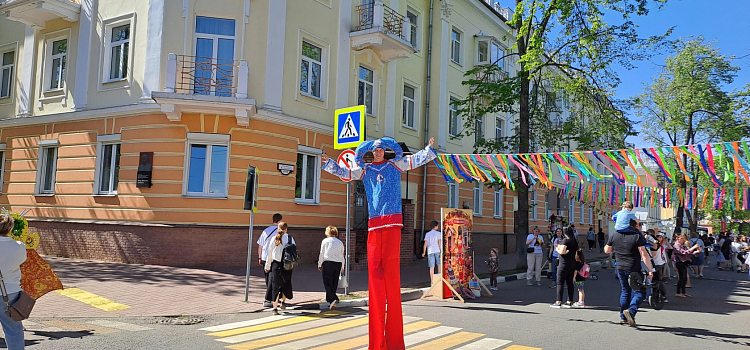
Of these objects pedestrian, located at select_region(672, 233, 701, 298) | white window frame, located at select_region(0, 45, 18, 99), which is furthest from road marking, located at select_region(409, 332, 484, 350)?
white window frame, located at select_region(0, 45, 18, 99)

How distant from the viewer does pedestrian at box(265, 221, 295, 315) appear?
9.89 m

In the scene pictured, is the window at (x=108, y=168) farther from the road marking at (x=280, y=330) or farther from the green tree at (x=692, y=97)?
the green tree at (x=692, y=97)

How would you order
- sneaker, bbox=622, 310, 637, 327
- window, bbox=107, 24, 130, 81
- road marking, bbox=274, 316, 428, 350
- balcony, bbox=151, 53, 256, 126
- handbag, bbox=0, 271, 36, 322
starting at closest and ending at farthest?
handbag, bbox=0, 271, 36, 322
road marking, bbox=274, 316, 428, 350
sneaker, bbox=622, 310, 637, 327
balcony, bbox=151, 53, 256, 126
window, bbox=107, 24, 130, 81

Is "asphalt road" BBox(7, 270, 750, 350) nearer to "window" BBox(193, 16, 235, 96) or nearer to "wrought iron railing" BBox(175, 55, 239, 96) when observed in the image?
"wrought iron railing" BBox(175, 55, 239, 96)

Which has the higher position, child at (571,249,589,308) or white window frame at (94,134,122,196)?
white window frame at (94,134,122,196)

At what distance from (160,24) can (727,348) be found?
49.9ft

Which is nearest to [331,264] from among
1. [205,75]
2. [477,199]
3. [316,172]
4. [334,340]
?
[334,340]

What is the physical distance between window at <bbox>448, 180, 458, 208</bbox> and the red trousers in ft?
63.9

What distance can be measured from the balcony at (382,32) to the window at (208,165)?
19.9ft

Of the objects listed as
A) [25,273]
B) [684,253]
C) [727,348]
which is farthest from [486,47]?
[25,273]

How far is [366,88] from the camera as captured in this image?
66.4ft

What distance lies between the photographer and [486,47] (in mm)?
27781

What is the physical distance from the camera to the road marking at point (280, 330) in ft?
24.6

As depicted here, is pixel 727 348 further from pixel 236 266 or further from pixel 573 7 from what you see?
pixel 573 7
